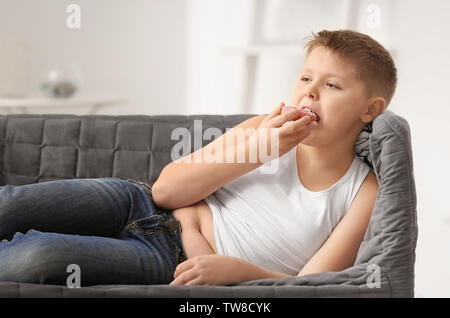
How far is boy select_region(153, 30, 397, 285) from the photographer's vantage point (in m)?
1.20

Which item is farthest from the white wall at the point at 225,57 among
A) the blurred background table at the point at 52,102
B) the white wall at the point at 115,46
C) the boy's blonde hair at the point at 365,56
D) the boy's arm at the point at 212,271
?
the boy's arm at the point at 212,271

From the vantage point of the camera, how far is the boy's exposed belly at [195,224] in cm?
123

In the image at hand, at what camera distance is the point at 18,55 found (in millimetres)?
2477

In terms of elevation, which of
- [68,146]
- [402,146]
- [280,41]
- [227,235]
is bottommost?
[227,235]

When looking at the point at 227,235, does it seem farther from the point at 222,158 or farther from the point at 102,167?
the point at 102,167

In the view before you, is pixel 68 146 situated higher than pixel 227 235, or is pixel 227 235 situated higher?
pixel 68 146

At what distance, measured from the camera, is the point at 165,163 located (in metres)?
1.59

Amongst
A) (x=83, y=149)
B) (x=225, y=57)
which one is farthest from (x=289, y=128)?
(x=225, y=57)

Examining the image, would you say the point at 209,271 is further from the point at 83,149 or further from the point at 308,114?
the point at 83,149

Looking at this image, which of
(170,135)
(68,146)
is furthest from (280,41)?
(68,146)

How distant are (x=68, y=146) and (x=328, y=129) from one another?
0.74m

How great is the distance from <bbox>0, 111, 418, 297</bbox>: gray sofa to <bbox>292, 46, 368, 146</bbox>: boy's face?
62 millimetres

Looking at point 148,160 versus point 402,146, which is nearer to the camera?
point 402,146

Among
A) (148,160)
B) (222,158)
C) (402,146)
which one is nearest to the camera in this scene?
(402,146)
